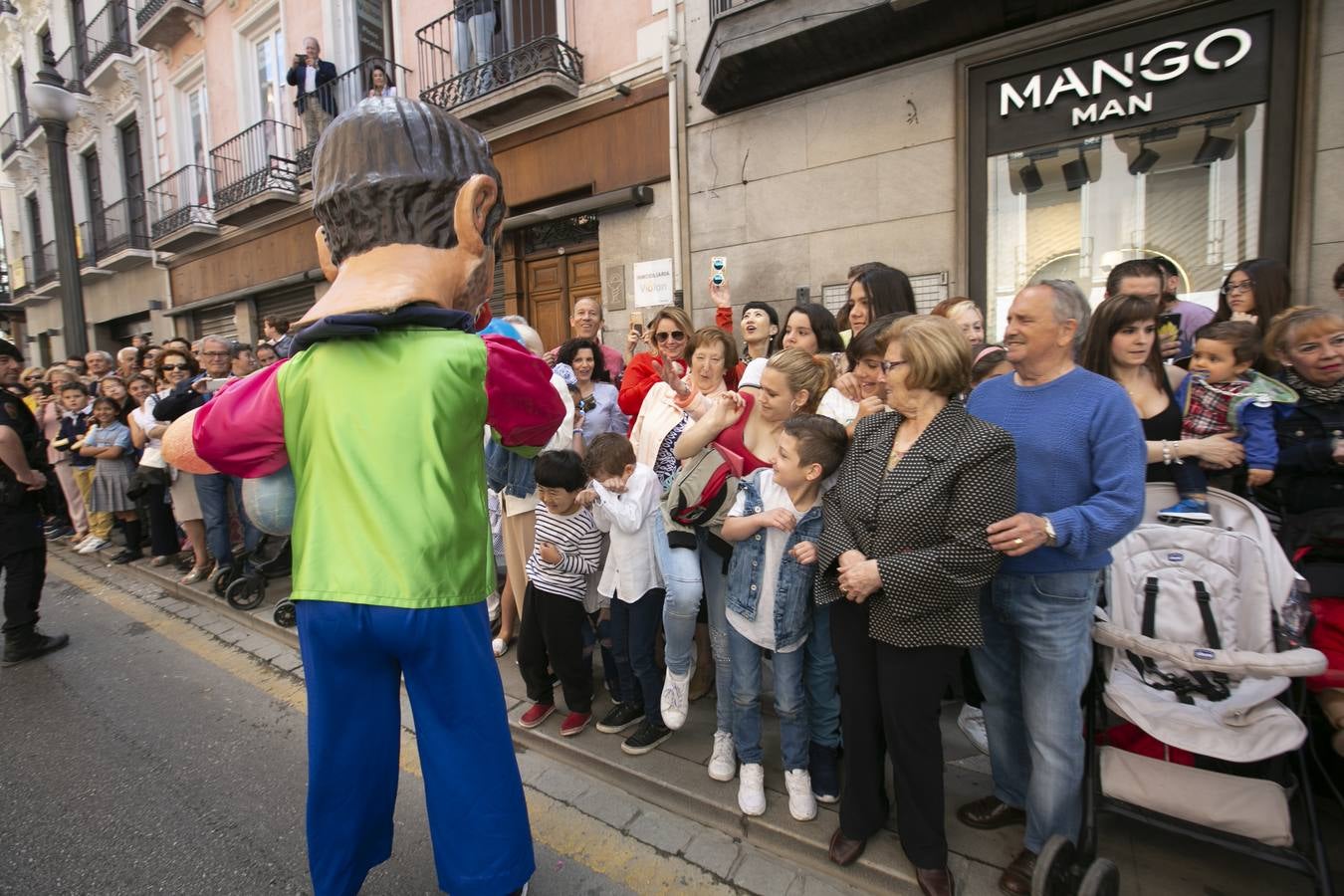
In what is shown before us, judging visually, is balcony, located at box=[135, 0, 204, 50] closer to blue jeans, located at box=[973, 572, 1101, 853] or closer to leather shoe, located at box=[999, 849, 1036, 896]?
blue jeans, located at box=[973, 572, 1101, 853]

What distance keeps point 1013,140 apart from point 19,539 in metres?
7.90

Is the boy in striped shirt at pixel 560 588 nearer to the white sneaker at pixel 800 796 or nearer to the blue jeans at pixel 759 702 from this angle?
the blue jeans at pixel 759 702

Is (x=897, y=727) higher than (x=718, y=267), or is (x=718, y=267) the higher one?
(x=718, y=267)

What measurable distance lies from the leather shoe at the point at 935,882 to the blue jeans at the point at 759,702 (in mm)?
546

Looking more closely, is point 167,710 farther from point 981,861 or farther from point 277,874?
point 981,861

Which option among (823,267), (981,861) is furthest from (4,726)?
(823,267)

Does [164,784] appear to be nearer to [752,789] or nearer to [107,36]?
[752,789]

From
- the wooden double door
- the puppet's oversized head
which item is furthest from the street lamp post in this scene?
the puppet's oversized head

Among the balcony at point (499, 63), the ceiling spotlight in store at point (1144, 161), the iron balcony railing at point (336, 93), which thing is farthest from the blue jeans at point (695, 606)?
the iron balcony railing at point (336, 93)

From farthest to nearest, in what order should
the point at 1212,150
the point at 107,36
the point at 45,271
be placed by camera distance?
the point at 45,271 < the point at 107,36 < the point at 1212,150

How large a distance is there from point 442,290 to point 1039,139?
556 centimetres

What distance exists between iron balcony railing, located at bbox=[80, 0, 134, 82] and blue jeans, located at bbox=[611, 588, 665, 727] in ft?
66.0

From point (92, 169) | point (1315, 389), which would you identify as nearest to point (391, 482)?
point (1315, 389)

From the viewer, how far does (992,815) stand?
2363 millimetres
